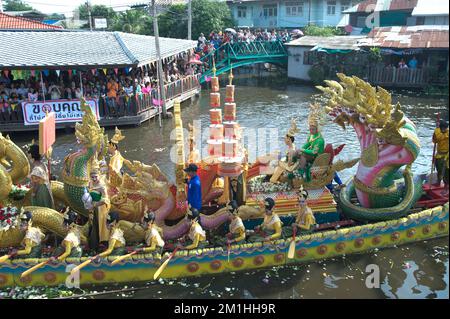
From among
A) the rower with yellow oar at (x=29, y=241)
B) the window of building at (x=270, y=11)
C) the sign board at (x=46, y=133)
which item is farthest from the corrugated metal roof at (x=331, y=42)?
the rower with yellow oar at (x=29, y=241)

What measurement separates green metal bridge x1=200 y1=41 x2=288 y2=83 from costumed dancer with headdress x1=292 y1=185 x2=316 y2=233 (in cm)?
2050

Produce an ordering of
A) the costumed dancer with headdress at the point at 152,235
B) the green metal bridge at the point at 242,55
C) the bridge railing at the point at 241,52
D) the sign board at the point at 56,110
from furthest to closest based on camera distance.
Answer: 1. the bridge railing at the point at 241,52
2. the green metal bridge at the point at 242,55
3. the sign board at the point at 56,110
4. the costumed dancer with headdress at the point at 152,235

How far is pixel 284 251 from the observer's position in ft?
28.1

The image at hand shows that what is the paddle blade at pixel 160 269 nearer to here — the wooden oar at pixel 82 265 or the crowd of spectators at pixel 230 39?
the wooden oar at pixel 82 265

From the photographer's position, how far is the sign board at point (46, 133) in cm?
807

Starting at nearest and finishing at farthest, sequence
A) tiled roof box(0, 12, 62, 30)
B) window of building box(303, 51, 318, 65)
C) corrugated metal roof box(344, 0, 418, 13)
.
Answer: window of building box(303, 51, 318, 65) → tiled roof box(0, 12, 62, 30) → corrugated metal roof box(344, 0, 418, 13)

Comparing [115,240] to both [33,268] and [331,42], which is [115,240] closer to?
[33,268]

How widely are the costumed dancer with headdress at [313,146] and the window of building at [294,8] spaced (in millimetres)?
36405

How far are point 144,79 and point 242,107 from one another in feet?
19.7

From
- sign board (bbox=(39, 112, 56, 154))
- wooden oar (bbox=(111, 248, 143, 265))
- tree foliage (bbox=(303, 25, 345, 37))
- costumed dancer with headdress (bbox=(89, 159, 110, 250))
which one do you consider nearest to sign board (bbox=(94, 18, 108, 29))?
tree foliage (bbox=(303, 25, 345, 37))

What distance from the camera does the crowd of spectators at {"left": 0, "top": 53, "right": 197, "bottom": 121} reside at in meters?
17.8

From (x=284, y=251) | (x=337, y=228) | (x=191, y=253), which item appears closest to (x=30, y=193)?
(x=191, y=253)

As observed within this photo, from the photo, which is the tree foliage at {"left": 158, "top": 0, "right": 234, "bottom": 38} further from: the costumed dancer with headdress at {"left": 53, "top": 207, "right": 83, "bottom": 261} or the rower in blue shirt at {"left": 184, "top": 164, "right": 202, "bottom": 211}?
the costumed dancer with headdress at {"left": 53, "top": 207, "right": 83, "bottom": 261}
